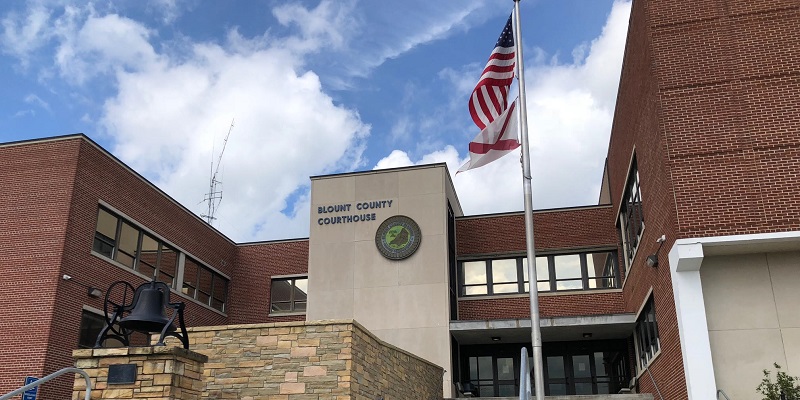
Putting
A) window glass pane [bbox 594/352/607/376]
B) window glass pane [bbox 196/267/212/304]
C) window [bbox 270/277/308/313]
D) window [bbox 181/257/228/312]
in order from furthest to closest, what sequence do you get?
window [bbox 270/277/308/313]
window glass pane [bbox 196/267/212/304]
window [bbox 181/257/228/312]
window glass pane [bbox 594/352/607/376]

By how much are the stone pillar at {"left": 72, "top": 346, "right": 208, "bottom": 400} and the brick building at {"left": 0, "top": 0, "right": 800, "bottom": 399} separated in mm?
8529

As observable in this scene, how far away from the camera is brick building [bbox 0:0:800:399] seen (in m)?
12.5

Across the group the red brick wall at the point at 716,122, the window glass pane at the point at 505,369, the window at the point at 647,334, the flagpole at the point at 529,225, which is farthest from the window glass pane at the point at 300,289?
the flagpole at the point at 529,225

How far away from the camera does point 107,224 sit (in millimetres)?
21312

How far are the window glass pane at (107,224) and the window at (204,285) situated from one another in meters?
4.35

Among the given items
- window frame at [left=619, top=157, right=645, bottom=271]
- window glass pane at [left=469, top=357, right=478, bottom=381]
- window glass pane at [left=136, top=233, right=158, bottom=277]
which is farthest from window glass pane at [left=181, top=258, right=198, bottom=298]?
window frame at [left=619, top=157, right=645, bottom=271]

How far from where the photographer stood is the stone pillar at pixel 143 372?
765 cm

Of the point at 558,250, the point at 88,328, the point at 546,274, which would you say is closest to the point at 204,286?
the point at 88,328

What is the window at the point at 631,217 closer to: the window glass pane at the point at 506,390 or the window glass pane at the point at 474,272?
the window glass pane at the point at 474,272

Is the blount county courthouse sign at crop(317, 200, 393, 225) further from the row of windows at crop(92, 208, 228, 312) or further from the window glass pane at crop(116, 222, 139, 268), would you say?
the window glass pane at crop(116, 222, 139, 268)

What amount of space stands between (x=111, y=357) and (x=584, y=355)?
19.2 metres

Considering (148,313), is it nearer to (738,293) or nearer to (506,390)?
(738,293)

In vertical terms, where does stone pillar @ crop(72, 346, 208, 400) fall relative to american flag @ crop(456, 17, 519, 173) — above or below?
below

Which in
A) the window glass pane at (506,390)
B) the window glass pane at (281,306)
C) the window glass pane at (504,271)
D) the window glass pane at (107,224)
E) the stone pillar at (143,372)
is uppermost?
the window glass pane at (107,224)
